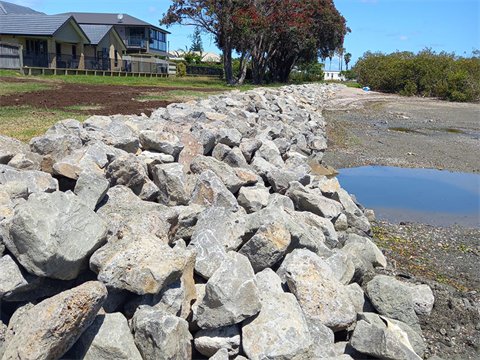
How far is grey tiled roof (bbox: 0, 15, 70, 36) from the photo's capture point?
29250 mm

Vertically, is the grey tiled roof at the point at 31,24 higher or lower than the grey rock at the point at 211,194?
higher

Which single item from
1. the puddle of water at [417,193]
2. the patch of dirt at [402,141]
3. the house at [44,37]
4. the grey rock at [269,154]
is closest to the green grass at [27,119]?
the grey rock at [269,154]

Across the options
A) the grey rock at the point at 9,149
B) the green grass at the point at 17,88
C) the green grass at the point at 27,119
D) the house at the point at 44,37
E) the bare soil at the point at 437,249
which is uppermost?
the house at the point at 44,37

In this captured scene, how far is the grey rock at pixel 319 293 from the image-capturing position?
9.95ft

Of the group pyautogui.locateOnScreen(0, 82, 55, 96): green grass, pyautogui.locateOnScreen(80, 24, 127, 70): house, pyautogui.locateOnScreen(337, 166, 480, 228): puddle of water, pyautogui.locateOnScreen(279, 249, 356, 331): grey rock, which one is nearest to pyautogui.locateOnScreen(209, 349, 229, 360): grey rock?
pyautogui.locateOnScreen(279, 249, 356, 331): grey rock

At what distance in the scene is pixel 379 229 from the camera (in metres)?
5.70

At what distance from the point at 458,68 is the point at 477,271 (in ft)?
115

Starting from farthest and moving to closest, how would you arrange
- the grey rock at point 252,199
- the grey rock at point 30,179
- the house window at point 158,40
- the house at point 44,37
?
the house window at point 158,40
the house at point 44,37
the grey rock at point 252,199
the grey rock at point 30,179

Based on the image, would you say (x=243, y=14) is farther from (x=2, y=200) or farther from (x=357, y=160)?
(x=2, y=200)

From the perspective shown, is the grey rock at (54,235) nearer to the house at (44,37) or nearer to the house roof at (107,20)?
the house at (44,37)

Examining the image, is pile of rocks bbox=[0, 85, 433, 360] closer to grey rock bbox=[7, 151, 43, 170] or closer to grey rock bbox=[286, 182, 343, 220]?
grey rock bbox=[7, 151, 43, 170]

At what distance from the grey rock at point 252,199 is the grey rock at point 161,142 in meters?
0.89

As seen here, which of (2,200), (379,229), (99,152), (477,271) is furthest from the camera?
(379,229)

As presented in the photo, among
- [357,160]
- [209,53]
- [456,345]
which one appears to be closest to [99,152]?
[456,345]
